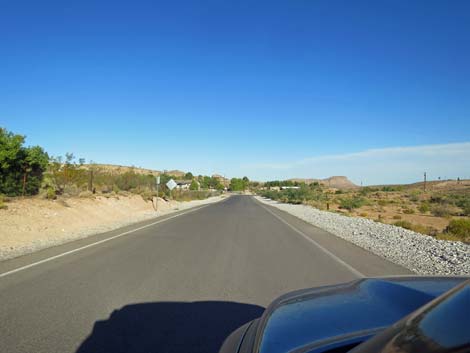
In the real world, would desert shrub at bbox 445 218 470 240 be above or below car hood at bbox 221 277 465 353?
below

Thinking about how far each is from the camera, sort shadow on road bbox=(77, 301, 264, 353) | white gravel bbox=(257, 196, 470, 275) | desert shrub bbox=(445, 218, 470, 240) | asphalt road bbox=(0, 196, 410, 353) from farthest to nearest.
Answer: desert shrub bbox=(445, 218, 470, 240)
white gravel bbox=(257, 196, 470, 275)
asphalt road bbox=(0, 196, 410, 353)
shadow on road bbox=(77, 301, 264, 353)

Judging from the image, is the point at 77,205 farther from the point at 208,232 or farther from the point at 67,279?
the point at 67,279

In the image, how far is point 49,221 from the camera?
20.7m

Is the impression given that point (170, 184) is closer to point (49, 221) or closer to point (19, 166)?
point (19, 166)

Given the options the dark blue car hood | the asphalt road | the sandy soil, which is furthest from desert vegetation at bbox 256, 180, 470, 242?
the dark blue car hood

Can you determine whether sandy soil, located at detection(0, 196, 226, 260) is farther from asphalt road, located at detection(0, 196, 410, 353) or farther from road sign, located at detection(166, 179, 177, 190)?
road sign, located at detection(166, 179, 177, 190)

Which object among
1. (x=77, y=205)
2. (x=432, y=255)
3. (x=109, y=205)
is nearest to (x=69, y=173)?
(x=109, y=205)

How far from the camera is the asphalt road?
5074 mm

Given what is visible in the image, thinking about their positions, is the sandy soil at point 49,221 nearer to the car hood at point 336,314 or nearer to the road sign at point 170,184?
the car hood at point 336,314

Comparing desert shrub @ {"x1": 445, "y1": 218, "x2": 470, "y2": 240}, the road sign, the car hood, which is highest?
the road sign

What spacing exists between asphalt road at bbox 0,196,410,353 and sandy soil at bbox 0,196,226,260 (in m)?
2.59

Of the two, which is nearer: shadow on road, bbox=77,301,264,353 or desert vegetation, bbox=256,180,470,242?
shadow on road, bbox=77,301,264,353

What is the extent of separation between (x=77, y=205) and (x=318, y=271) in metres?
21.1

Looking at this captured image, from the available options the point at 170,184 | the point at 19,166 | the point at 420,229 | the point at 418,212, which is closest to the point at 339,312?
the point at 420,229
